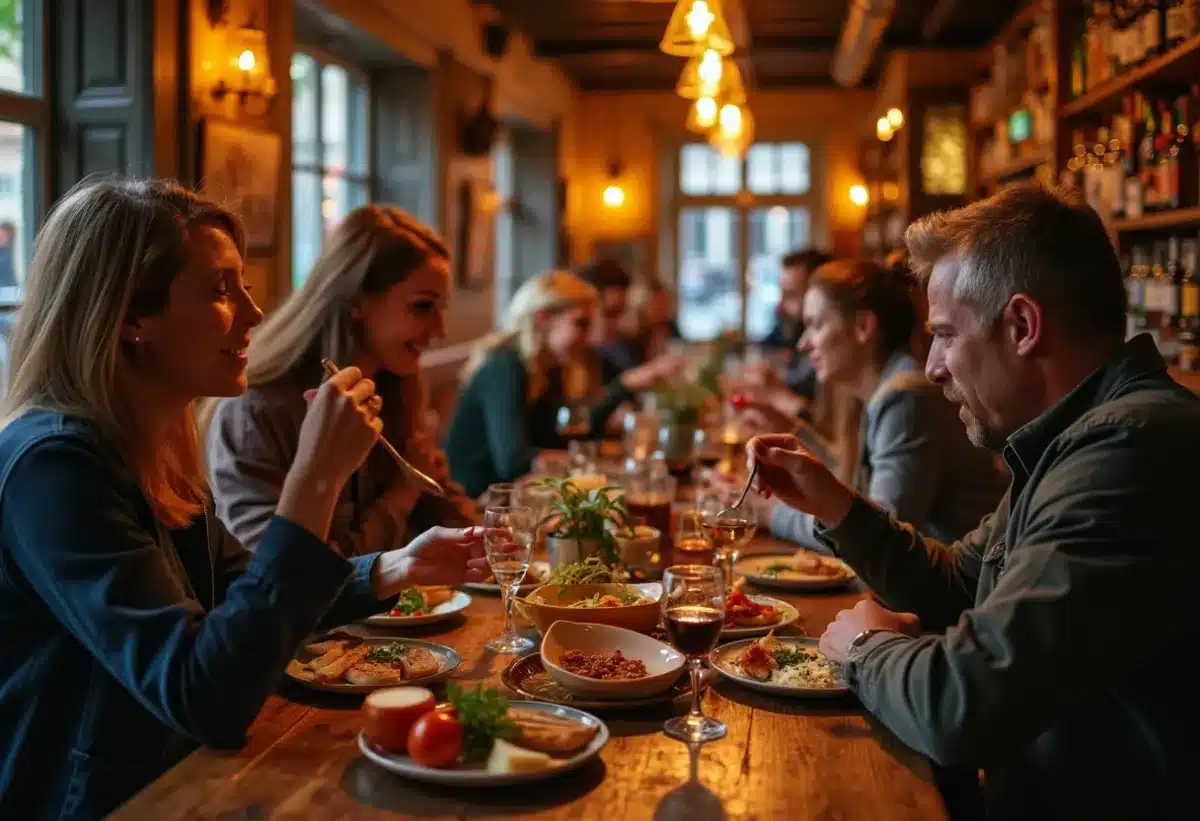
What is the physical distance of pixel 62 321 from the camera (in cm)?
162

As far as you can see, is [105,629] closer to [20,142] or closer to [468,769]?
[468,769]

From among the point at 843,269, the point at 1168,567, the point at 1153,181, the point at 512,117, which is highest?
the point at 512,117

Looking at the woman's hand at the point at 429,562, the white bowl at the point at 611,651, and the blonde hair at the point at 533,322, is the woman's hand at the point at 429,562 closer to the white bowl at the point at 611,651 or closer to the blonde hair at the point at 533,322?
the white bowl at the point at 611,651

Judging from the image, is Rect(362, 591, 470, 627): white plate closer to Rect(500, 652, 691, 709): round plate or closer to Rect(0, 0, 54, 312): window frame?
Rect(500, 652, 691, 709): round plate

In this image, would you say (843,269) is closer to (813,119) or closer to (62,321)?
(62,321)

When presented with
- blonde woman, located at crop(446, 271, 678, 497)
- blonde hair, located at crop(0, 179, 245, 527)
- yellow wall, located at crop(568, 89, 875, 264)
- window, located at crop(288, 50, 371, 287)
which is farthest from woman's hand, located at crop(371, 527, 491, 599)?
yellow wall, located at crop(568, 89, 875, 264)

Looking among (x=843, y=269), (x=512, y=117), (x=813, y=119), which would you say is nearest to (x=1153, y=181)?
(x=843, y=269)

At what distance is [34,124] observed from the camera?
419 centimetres

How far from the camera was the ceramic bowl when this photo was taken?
194 centimetres

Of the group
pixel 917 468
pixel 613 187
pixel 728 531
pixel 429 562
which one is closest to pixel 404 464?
pixel 429 562

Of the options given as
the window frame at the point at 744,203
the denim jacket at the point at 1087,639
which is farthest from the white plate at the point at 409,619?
the window frame at the point at 744,203

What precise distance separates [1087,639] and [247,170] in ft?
13.8

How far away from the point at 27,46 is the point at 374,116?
361 centimetres

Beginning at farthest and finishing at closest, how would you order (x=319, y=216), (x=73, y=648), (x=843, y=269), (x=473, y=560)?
(x=319, y=216) → (x=843, y=269) → (x=473, y=560) → (x=73, y=648)
